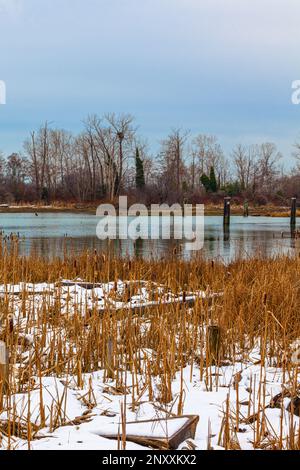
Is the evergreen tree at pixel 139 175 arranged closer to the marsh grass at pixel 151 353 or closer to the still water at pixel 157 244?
the still water at pixel 157 244

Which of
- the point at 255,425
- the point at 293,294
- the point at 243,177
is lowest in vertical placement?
the point at 255,425

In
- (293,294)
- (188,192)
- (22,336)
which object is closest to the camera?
(22,336)

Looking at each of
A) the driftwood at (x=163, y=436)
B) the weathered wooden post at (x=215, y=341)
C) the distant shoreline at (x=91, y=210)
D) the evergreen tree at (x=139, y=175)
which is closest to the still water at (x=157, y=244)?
the weathered wooden post at (x=215, y=341)

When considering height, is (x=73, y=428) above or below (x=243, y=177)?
below

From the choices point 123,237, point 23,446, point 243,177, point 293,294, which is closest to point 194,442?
point 23,446

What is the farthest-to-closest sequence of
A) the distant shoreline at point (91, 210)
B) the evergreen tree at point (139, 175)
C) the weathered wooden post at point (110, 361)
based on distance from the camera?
1. the evergreen tree at point (139, 175)
2. the distant shoreline at point (91, 210)
3. the weathered wooden post at point (110, 361)

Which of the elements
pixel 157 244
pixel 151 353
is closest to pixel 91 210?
pixel 157 244

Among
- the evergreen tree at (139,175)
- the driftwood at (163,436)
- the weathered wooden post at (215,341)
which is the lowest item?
the driftwood at (163,436)

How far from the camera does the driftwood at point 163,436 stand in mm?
2234

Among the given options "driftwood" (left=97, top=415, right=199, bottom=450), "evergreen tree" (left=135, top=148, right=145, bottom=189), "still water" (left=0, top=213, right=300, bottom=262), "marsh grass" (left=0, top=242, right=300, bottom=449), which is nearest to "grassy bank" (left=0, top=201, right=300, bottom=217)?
"evergreen tree" (left=135, top=148, right=145, bottom=189)
